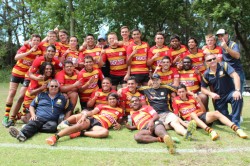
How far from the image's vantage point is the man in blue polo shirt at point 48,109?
20.6ft

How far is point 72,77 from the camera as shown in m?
7.31

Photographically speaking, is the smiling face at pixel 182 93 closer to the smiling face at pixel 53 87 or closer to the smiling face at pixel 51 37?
the smiling face at pixel 53 87

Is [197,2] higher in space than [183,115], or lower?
higher

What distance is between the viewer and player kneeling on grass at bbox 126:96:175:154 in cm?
542

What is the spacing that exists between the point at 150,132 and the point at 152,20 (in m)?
23.7

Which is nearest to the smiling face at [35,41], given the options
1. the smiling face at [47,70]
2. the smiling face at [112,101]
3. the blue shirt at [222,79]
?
the smiling face at [47,70]

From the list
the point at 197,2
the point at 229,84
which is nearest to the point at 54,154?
the point at 229,84

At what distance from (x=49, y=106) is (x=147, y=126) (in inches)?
93.3

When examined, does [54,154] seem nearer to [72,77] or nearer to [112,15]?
[72,77]

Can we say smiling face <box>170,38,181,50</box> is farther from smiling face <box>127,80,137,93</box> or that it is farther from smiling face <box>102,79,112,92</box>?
smiling face <box>102,79,112,92</box>

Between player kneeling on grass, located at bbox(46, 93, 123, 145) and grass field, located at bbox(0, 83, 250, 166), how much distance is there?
6.3 inches

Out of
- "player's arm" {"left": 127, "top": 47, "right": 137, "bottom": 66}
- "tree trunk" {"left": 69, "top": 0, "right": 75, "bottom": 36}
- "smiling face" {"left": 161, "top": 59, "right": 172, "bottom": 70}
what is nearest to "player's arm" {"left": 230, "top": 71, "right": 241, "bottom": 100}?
"smiling face" {"left": 161, "top": 59, "right": 172, "bottom": 70}

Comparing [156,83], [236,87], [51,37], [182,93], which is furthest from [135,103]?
[51,37]

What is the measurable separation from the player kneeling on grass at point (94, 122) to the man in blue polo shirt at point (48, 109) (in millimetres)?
378
